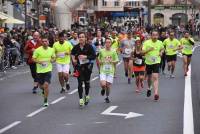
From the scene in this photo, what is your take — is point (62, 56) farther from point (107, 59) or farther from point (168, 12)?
point (168, 12)

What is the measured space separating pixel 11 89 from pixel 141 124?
8.74 m

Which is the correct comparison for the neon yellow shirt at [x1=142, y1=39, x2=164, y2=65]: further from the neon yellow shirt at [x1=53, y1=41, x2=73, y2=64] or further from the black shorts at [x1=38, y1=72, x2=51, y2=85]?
the black shorts at [x1=38, y1=72, x2=51, y2=85]

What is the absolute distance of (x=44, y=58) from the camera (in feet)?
51.0

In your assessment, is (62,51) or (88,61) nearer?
(88,61)

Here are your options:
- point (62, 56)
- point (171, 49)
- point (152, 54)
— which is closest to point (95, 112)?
point (152, 54)

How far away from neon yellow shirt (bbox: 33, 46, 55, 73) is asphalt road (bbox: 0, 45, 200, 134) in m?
0.90

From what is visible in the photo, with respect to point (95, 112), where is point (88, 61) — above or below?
above

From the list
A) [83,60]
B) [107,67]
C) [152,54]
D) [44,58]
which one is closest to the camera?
[83,60]

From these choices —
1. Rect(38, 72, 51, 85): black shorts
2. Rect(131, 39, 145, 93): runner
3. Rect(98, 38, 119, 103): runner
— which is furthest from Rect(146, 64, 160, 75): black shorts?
Rect(38, 72, 51, 85): black shorts

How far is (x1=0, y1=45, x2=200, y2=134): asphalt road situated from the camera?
11.8 metres

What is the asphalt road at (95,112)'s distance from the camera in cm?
1183

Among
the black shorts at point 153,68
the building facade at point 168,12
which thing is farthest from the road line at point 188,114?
the building facade at point 168,12

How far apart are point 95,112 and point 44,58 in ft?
7.43

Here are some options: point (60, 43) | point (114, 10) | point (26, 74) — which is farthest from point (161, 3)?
point (60, 43)
